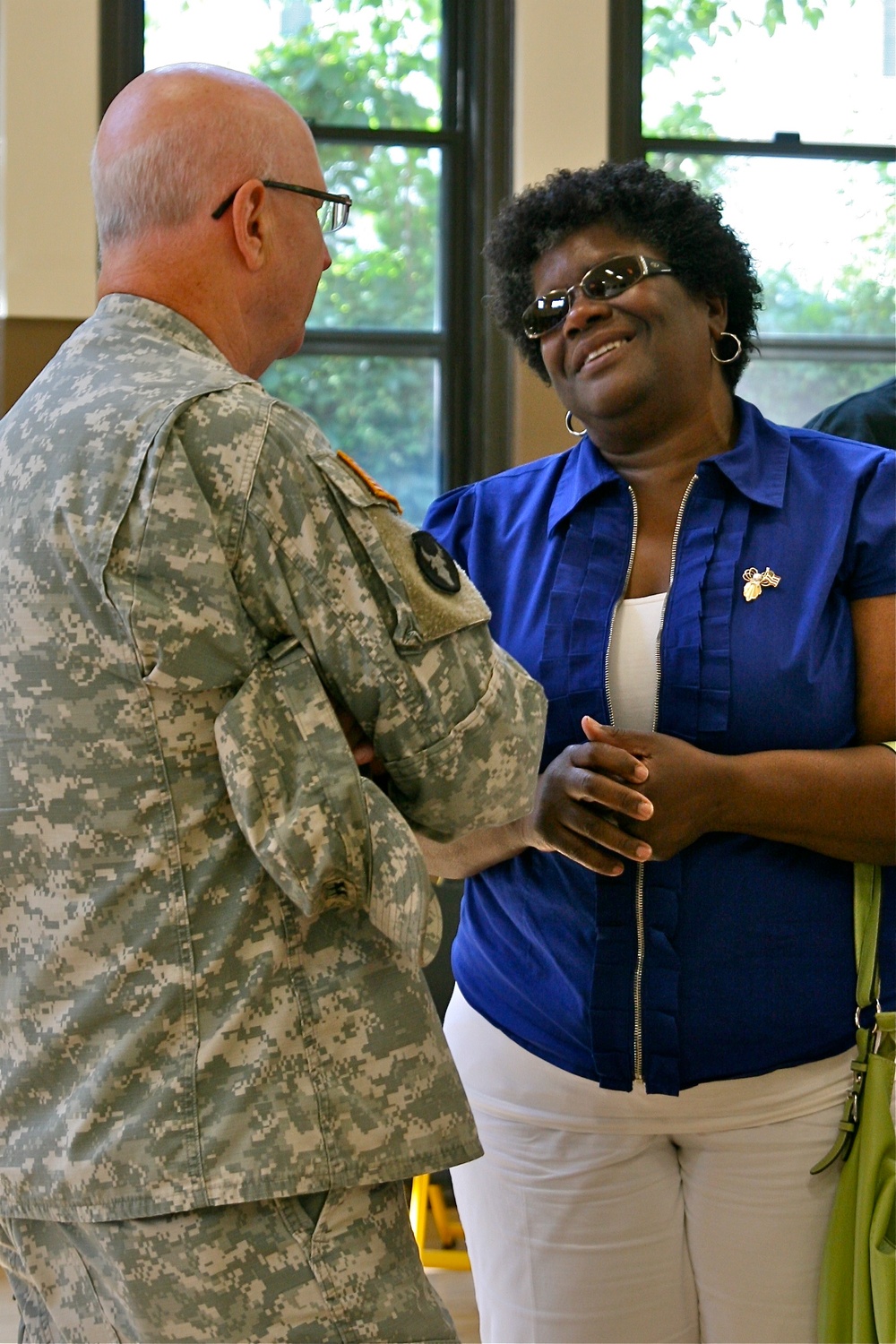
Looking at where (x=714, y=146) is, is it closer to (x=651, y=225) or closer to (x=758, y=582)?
(x=651, y=225)

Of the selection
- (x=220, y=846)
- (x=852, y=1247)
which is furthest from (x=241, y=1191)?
(x=852, y=1247)

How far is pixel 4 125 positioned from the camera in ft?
10.3

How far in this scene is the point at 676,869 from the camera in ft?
4.88

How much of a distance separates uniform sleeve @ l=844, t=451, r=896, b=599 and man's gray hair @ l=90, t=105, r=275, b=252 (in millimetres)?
769

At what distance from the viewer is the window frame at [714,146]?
3.37 meters

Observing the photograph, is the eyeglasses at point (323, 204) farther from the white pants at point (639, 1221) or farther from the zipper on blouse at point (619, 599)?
the white pants at point (639, 1221)

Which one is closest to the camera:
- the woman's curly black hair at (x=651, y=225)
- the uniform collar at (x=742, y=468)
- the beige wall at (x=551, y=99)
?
the uniform collar at (x=742, y=468)

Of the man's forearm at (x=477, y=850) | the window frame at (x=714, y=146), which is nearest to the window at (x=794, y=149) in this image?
the window frame at (x=714, y=146)

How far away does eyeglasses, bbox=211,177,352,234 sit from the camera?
3.77 feet

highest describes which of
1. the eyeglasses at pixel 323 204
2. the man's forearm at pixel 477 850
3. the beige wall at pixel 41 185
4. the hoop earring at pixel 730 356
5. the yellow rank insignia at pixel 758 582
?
the beige wall at pixel 41 185

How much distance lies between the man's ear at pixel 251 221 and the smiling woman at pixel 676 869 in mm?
568

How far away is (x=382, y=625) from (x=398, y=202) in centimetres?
273

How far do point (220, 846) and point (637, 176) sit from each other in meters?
1.13

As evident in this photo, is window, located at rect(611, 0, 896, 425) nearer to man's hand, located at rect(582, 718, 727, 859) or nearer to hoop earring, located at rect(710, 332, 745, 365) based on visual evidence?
hoop earring, located at rect(710, 332, 745, 365)
